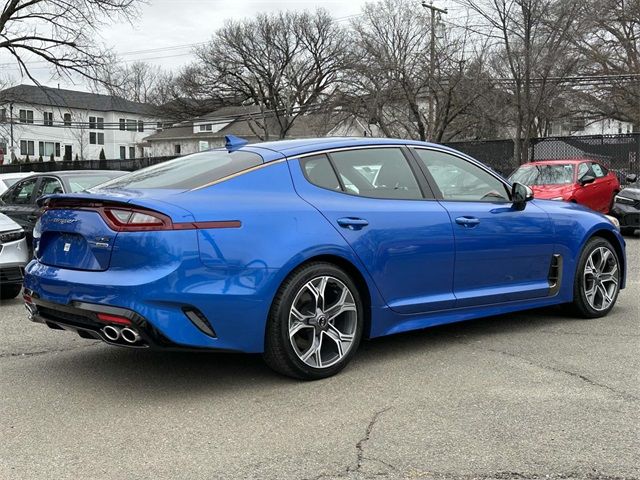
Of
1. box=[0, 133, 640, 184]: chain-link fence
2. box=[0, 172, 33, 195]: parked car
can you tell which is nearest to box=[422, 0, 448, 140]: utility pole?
box=[0, 133, 640, 184]: chain-link fence

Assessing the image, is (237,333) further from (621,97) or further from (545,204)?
(621,97)

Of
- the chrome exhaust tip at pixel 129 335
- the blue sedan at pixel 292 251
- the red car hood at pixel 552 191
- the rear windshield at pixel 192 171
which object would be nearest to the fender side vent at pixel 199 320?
the blue sedan at pixel 292 251

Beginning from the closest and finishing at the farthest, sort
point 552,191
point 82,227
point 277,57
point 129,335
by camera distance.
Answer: point 129,335, point 82,227, point 552,191, point 277,57

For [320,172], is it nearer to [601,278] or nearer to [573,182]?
[601,278]

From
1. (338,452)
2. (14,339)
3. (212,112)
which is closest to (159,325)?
(338,452)

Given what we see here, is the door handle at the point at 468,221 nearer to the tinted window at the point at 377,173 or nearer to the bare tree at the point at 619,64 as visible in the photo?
the tinted window at the point at 377,173

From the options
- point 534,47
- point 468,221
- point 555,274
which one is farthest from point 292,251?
point 534,47

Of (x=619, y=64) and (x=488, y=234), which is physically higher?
(x=619, y=64)

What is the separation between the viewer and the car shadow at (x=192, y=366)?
4258mm

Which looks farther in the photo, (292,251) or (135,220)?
(292,251)

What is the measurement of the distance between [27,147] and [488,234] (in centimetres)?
7775

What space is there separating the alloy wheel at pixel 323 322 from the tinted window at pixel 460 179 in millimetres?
1281

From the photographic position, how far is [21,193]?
10227 mm

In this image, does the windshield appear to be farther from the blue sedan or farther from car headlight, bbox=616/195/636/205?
the blue sedan
